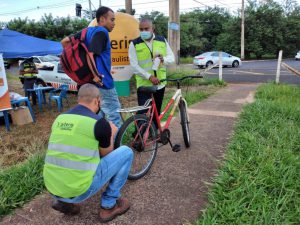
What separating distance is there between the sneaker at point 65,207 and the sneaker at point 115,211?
0.24 m

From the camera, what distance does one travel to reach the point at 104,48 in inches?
139

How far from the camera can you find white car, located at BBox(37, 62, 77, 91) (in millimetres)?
11961

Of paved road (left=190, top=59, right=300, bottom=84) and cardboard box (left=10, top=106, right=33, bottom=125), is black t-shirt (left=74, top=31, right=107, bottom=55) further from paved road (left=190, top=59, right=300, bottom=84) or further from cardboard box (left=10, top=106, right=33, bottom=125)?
paved road (left=190, top=59, right=300, bottom=84)

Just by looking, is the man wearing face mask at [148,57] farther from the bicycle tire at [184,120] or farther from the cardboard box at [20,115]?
the cardboard box at [20,115]

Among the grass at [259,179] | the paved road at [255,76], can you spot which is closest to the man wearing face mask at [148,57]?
the grass at [259,179]

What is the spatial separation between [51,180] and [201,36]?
41350 mm

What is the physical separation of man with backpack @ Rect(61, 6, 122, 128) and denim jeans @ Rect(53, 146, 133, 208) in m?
1.26

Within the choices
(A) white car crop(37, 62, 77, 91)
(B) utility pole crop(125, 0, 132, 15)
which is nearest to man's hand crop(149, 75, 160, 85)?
(A) white car crop(37, 62, 77, 91)

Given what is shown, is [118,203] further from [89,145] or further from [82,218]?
[89,145]

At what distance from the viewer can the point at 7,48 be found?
30.2 feet

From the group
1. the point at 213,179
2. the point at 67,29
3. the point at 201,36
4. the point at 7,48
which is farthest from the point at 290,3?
the point at 213,179

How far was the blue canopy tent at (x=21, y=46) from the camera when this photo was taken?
9180 mm

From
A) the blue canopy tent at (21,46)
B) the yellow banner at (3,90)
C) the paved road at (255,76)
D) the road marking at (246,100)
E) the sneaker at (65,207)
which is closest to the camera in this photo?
the sneaker at (65,207)

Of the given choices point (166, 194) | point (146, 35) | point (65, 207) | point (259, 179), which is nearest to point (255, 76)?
point (146, 35)
